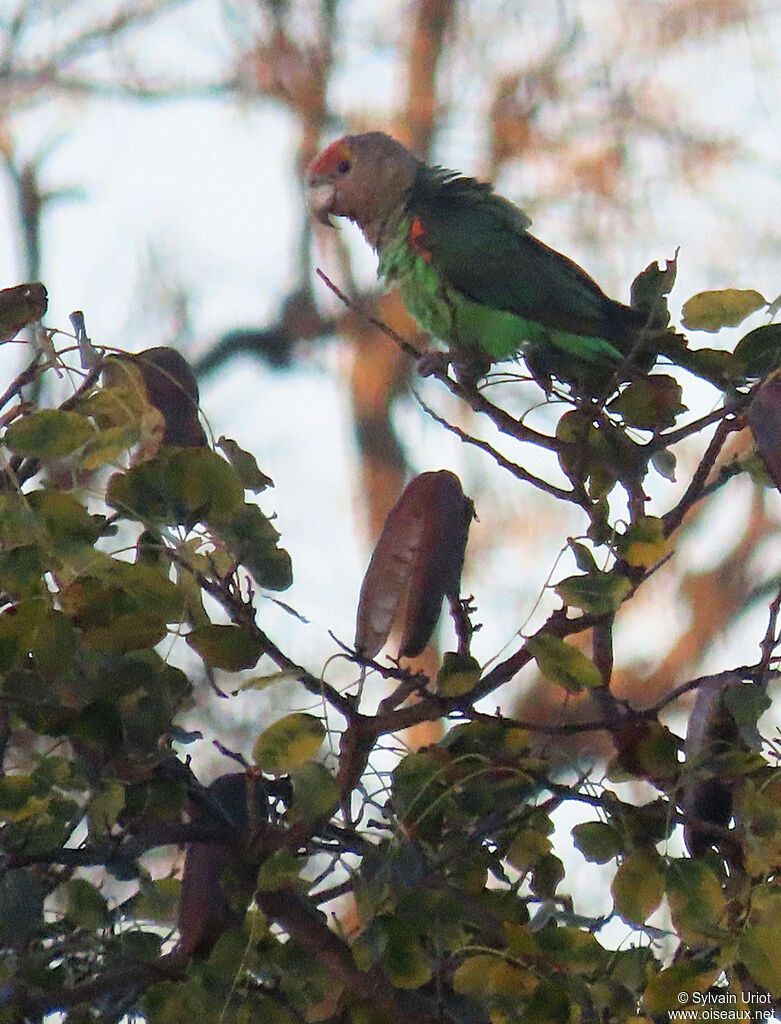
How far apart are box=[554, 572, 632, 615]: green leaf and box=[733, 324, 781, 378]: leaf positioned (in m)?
0.30

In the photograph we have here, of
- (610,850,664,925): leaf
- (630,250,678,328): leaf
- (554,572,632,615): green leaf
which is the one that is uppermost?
(630,250,678,328): leaf

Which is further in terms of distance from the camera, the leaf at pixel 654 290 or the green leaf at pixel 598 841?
the leaf at pixel 654 290

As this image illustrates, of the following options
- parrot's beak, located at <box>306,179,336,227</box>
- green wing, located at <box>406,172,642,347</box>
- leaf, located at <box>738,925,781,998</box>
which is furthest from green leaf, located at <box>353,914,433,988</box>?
parrot's beak, located at <box>306,179,336,227</box>

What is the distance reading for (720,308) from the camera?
1262mm

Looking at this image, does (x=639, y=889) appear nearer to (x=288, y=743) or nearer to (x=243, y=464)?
(x=288, y=743)

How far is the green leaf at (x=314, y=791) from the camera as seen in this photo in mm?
1075

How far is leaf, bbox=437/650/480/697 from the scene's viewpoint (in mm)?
1163

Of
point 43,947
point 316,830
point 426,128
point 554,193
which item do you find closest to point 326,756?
point 316,830

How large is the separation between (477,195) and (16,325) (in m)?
2.20

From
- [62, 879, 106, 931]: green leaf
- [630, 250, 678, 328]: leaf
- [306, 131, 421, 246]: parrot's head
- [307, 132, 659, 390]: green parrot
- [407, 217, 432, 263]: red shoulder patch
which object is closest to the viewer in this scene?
[62, 879, 106, 931]: green leaf

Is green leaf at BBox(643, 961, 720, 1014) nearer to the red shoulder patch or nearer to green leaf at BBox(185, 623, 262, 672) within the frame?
green leaf at BBox(185, 623, 262, 672)

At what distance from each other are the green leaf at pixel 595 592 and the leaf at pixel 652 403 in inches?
11.4

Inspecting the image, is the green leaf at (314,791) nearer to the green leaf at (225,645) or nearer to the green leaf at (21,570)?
the green leaf at (225,645)

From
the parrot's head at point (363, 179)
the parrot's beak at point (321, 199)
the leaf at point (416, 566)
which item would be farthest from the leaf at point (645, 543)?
the parrot's beak at point (321, 199)
